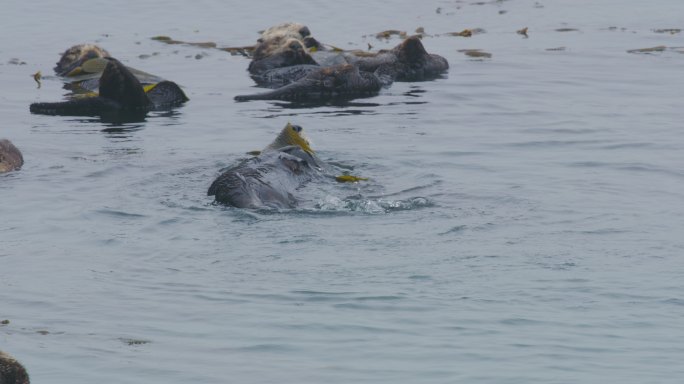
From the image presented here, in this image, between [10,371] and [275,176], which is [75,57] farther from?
[10,371]

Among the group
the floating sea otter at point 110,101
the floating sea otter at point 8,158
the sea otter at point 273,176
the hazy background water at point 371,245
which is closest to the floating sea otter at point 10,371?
the hazy background water at point 371,245

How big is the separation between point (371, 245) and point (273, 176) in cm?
147

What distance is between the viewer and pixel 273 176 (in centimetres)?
849

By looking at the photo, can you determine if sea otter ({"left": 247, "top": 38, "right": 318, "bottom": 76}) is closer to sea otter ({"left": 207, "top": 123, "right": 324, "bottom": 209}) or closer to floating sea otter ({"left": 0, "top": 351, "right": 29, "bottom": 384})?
sea otter ({"left": 207, "top": 123, "right": 324, "bottom": 209})

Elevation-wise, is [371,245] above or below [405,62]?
below

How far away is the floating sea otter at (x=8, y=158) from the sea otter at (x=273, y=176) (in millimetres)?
1981

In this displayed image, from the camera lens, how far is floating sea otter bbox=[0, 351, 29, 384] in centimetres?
391

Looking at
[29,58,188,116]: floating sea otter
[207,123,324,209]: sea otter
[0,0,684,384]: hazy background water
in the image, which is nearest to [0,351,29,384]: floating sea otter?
[0,0,684,384]: hazy background water

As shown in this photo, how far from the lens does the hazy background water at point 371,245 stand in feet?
17.7

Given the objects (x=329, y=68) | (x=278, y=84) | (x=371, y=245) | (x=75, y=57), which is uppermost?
(x=75, y=57)

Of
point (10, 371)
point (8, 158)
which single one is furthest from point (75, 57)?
point (10, 371)

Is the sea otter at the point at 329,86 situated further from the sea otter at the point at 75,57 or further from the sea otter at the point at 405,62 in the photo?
the sea otter at the point at 75,57

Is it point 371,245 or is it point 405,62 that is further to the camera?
point 405,62

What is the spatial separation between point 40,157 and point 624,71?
8704 millimetres
